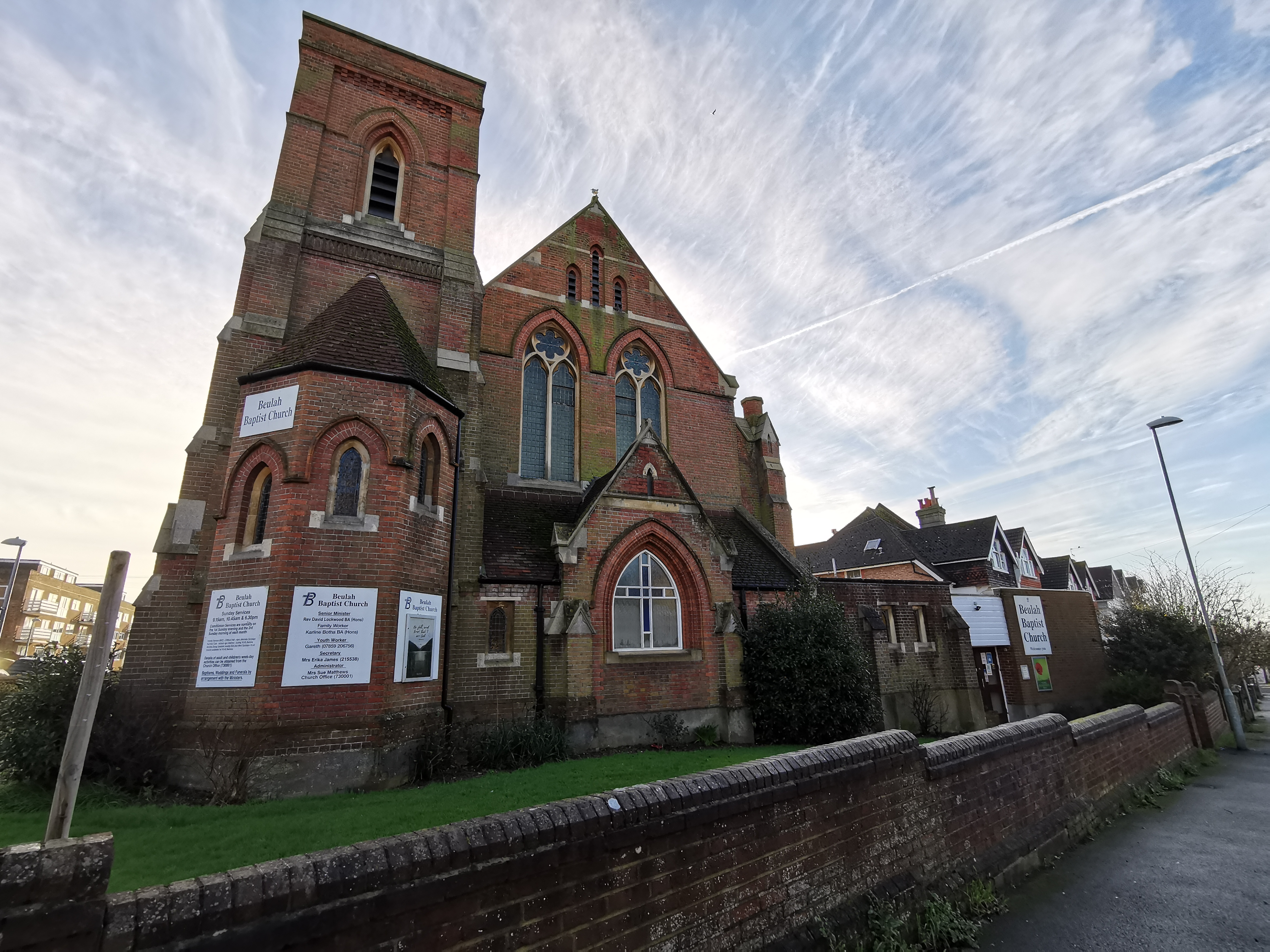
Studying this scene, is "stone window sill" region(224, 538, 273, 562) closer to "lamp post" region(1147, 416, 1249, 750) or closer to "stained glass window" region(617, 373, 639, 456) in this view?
"stained glass window" region(617, 373, 639, 456)

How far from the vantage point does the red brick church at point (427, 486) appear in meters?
9.91

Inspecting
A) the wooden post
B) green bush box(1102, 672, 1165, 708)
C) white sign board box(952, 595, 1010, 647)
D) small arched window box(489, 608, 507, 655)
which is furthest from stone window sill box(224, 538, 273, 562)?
green bush box(1102, 672, 1165, 708)

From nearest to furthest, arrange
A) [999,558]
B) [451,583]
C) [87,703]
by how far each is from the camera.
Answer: [87,703], [451,583], [999,558]

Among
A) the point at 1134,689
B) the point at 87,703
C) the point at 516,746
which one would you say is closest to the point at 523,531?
the point at 516,746

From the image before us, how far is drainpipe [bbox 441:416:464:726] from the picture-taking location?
11961 mm

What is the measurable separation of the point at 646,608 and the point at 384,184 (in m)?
13.5

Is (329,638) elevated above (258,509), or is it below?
below

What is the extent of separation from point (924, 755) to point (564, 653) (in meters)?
8.21

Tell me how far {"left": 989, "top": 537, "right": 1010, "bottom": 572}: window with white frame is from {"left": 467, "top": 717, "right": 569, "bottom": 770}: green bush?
23194 mm

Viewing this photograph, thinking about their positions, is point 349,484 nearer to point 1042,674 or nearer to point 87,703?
point 87,703

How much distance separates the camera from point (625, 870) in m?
3.79

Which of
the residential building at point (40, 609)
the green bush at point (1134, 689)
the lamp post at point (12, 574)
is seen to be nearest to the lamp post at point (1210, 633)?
the green bush at point (1134, 689)

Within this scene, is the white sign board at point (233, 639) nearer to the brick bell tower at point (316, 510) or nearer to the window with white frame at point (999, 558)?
the brick bell tower at point (316, 510)

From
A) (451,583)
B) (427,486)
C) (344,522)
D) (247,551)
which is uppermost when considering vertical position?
(427,486)
